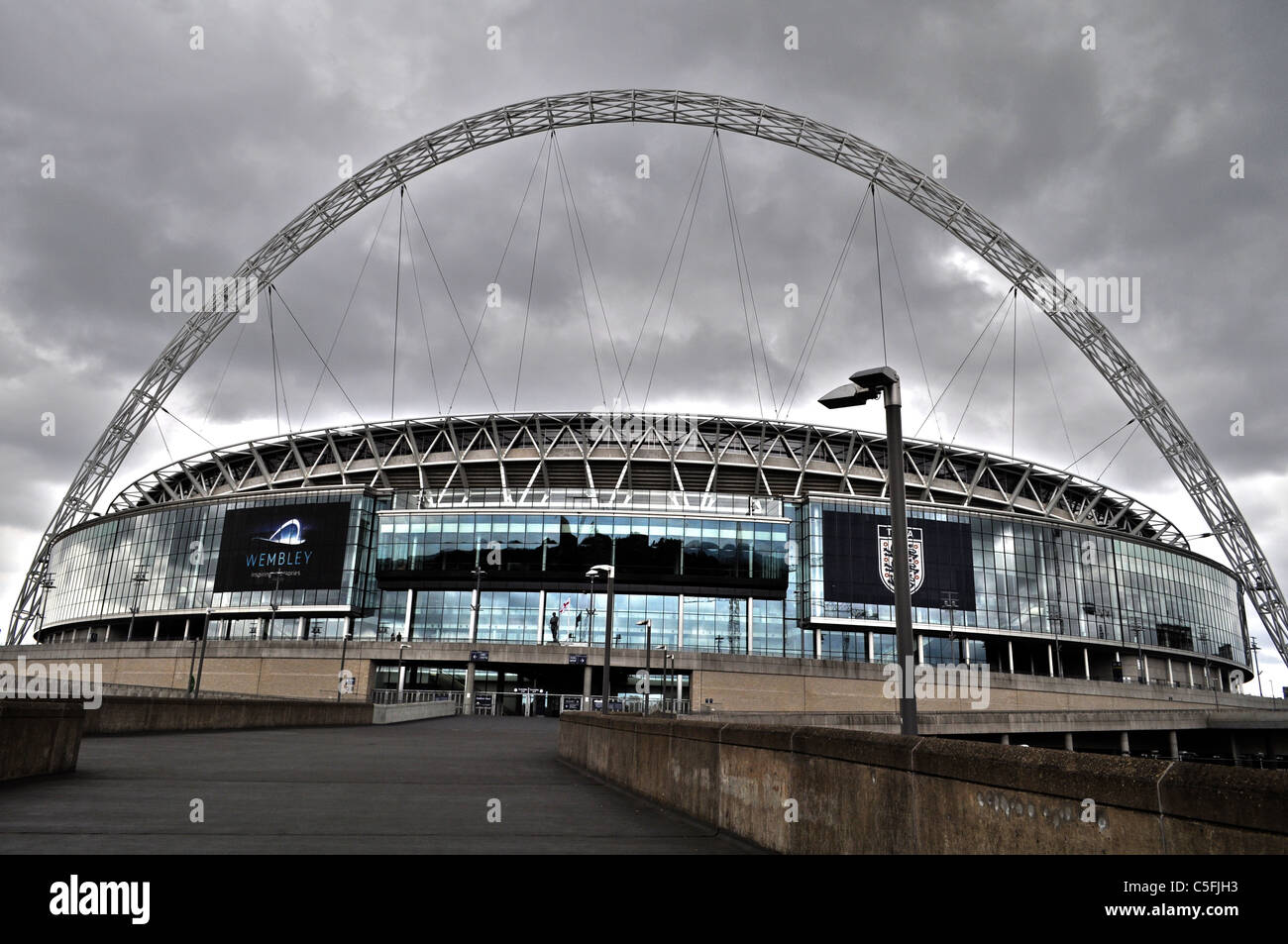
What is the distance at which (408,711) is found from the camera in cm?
4575

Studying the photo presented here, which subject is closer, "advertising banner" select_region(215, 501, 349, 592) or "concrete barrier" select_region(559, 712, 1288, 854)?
"concrete barrier" select_region(559, 712, 1288, 854)

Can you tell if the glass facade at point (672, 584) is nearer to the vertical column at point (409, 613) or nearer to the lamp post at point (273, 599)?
the vertical column at point (409, 613)

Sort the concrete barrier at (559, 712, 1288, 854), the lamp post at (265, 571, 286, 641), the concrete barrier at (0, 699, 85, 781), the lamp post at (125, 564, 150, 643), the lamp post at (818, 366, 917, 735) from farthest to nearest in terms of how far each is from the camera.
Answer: the lamp post at (125, 564, 150, 643) < the lamp post at (265, 571, 286, 641) < the concrete barrier at (0, 699, 85, 781) < the lamp post at (818, 366, 917, 735) < the concrete barrier at (559, 712, 1288, 854)

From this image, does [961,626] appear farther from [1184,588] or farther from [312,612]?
[312,612]

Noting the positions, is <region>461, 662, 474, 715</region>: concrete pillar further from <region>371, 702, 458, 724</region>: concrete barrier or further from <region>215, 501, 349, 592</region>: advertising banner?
<region>215, 501, 349, 592</region>: advertising banner

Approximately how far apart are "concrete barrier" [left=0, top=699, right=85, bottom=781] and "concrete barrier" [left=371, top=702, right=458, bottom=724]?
2843cm

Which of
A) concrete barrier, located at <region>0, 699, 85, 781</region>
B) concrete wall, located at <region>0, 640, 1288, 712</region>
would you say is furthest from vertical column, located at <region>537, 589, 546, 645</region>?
concrete barrier, located at <region>0, 699, 85, 781</region>

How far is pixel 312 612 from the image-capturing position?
8225 centimetres

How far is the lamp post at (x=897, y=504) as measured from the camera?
32.1ft

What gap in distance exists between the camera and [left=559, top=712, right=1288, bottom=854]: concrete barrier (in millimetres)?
3453

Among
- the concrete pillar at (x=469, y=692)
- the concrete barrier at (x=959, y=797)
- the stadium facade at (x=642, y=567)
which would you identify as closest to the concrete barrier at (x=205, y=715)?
the concrete barrier at (x=959, y=797)

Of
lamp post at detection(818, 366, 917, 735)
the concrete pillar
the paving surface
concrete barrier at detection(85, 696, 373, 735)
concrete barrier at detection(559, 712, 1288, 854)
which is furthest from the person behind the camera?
the concrete pillar
